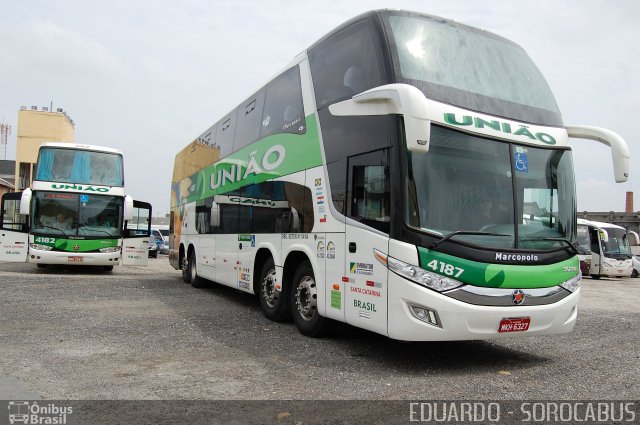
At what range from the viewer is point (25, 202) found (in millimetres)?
17172

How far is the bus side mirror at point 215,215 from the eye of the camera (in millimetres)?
12406

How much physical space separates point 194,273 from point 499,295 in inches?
400

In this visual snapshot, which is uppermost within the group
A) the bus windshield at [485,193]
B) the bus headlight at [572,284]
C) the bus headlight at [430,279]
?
the bus windshield at [485,193]

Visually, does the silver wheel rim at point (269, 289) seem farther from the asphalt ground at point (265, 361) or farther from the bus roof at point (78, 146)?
the bus roof at point (78, 146)

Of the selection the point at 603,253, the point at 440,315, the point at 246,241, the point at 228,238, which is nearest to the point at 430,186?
the point at 440,315

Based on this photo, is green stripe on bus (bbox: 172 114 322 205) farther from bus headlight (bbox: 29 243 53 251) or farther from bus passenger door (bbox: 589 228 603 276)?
bus passenger door (bbox: 589 228 603 276)

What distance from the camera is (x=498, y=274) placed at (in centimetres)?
599

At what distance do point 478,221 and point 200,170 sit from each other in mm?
9720

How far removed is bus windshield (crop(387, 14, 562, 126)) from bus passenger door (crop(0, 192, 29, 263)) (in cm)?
1479

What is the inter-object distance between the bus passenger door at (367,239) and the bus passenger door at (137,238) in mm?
13341

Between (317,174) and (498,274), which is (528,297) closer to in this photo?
(498,274)

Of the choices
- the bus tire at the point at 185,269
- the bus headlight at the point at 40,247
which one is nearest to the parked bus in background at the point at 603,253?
the bus tire at the point at 185,269

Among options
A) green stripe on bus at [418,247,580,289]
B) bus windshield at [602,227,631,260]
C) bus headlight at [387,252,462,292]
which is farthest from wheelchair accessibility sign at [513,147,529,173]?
bus windshield at [602,227,631,260]

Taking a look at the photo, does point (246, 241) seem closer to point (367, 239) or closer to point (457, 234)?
point (367, 239)
